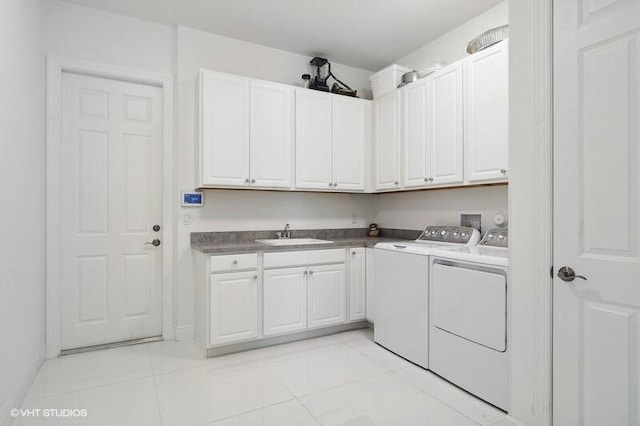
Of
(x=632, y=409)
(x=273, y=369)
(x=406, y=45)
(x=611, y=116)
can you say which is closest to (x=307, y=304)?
(x=273, y=369)

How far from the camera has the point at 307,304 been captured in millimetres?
3049

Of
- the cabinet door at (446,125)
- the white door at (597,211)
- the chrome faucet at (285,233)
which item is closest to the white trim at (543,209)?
the white door at (597,211)

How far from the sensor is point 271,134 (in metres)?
3.16

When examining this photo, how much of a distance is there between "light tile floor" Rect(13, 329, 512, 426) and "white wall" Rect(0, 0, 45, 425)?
0.91 ft

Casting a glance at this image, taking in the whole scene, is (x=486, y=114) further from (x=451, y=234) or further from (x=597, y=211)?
(x=597, y=211)

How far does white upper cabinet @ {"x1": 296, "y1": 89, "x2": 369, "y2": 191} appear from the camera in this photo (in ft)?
10.8

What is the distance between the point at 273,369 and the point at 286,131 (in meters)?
2.01

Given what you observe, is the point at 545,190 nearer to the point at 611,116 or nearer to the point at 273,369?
the point at 611,116

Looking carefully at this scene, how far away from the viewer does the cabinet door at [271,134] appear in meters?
3.09

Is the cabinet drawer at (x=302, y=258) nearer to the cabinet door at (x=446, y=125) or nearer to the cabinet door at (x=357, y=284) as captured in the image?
the cabinet door at (x=357, y=284)

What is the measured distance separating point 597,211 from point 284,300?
222 cm

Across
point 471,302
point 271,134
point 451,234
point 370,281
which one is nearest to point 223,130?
point 271,134

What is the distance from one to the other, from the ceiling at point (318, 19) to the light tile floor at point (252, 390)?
276 cm

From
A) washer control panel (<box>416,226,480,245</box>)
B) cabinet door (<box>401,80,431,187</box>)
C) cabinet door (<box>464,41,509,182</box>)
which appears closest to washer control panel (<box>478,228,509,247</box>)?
washer control panel (<box>416,226,480,245</box>)
